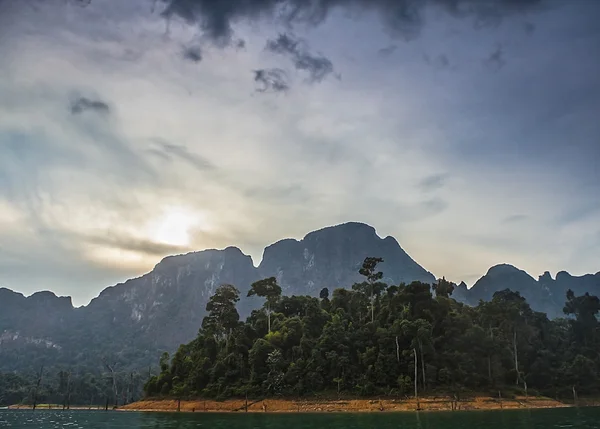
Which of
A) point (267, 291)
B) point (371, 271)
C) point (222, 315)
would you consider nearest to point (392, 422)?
point (371, 271)

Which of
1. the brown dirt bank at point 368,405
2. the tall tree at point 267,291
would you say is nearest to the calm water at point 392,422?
the brown dirt bank at point 368,405

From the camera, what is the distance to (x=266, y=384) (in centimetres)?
6450

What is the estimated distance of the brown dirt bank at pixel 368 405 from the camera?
55469 millimetres

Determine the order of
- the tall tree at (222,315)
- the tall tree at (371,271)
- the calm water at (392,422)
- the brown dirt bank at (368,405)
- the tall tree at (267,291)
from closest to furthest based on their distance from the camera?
the calm water at (392,422), the brown dirt bank at (368,405), the tall tree at (371,271), the tall tree at (222,315), the tall tree at (267,291)

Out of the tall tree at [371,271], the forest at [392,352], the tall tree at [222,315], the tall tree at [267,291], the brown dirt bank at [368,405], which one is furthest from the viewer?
the tall tree at [267,291]

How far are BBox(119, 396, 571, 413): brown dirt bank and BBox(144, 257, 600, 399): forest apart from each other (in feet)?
4.15

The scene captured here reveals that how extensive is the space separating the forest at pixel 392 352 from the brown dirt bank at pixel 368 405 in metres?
1.26

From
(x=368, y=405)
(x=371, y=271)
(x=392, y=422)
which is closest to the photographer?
(x=392, y=422)

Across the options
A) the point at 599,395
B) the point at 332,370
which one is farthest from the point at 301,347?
the point at 599,395

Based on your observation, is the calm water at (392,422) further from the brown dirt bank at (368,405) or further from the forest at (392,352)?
the forest at (392,352)

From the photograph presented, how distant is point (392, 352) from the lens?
203 ft

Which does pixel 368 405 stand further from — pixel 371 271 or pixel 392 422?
pixel 371 271

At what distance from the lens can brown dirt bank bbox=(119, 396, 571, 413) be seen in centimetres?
5547

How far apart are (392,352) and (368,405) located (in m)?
7.84
